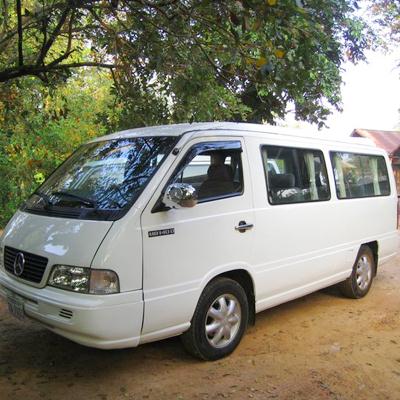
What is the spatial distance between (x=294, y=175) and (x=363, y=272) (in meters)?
2.15

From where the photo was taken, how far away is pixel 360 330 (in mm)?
5133

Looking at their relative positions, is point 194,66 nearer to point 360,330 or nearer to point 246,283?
point 246,283

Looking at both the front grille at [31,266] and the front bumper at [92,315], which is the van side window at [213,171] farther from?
the front grille at [31,266]

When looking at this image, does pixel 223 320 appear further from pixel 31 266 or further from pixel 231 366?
pixel 31 266

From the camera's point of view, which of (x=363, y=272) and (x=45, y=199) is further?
(x=363, y=272)

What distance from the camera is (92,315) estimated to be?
3.31 meters

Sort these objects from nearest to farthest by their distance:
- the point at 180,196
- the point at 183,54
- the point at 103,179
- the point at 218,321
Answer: the point at 180,196, the point at 103,179, the point at 218,321, the point at 183,54

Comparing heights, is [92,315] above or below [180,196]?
below

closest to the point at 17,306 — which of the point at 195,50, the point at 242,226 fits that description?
the point at 242,226

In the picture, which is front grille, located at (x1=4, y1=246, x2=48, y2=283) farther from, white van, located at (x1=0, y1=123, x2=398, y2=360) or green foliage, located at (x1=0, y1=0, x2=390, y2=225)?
green foliage, located at (x1=0, y1=0, x2=390, y2=225)

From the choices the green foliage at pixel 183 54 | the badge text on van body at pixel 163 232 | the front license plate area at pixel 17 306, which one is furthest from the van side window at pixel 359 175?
the front license plate area at pixel 17 306

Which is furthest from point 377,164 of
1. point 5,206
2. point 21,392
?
point 5,206

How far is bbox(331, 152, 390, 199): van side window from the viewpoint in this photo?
5906 millimetres

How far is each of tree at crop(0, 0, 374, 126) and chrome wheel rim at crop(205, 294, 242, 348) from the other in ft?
6.62
